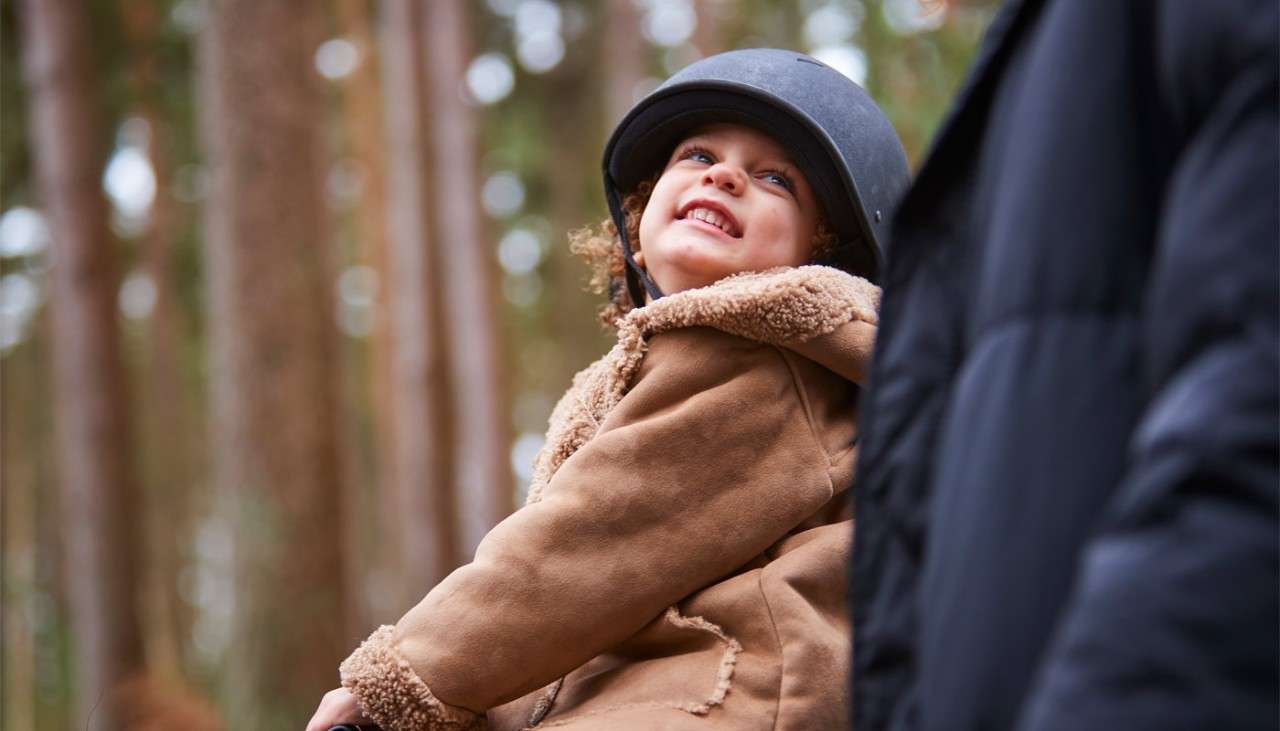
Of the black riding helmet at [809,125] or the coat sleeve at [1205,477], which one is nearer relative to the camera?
the coat sleeve at [1205,477]

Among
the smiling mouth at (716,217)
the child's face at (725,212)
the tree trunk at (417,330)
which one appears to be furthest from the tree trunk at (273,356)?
the tree trunk at (417,330)

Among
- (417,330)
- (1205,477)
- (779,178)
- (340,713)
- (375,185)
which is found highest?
(375,185)

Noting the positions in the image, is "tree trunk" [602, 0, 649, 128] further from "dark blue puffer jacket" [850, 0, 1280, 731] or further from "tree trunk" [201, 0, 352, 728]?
"dark blue puffer jacket" [850, 0, 1280, 731]

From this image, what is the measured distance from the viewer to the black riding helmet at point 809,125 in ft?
7.93

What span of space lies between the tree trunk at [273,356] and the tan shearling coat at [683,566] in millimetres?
4324

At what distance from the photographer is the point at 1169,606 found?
858 millimetres

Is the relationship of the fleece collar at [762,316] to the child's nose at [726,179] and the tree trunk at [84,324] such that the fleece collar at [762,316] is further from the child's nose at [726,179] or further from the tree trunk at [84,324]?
the tree trunk at [84,324]

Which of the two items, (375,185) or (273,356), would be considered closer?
(273,356)

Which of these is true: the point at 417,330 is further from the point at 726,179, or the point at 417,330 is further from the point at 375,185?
the point at 726,179

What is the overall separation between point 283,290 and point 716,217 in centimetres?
449

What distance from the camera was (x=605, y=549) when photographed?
202 cm

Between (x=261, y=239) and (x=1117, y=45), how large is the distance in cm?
585

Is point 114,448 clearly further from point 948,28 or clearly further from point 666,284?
point 666,284

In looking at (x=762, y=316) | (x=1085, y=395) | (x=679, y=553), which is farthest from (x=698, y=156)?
(x=1085, y=395)
